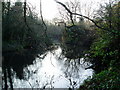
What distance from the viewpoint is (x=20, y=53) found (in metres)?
16.8

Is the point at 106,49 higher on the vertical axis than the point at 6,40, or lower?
lower

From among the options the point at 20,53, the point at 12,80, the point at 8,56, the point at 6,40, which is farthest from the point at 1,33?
the point at 12,80

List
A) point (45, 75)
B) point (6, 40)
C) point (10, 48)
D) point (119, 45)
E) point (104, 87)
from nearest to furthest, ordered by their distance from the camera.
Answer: point (104, 87) → point (119, 45) → point (45, 75) → point (6, 40) → point (10, 48)

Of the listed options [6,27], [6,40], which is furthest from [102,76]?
[6,40]

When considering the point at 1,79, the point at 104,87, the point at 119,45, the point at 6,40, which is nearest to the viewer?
the point at 104,87

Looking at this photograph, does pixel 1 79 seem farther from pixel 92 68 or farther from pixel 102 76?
pixel 102 76

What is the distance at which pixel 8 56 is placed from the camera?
15.2 metres

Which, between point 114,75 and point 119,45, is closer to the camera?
point 114,75

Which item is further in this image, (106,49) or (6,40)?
(6,40)

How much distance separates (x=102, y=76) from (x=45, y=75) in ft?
15.9

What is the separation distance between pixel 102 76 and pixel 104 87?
0.78 meters

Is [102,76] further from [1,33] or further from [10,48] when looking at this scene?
[10,48]

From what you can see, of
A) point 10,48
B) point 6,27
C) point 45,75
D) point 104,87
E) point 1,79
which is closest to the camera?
point 104,87

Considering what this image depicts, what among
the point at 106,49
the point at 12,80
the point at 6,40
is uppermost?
the point at 6,40
